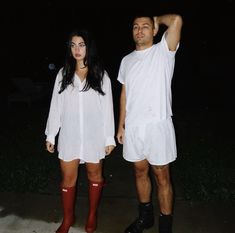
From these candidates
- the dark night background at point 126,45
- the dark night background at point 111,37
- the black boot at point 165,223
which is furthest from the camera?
the dark night background at point 111,37

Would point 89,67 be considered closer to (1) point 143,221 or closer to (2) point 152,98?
(2) point 152,98

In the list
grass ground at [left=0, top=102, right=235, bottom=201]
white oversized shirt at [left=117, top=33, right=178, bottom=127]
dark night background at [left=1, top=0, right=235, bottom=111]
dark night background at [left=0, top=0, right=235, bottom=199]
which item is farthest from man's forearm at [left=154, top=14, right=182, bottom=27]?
dark night background at [left=1, top=0, right=235, bottom=111]

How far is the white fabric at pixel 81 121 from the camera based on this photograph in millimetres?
3193

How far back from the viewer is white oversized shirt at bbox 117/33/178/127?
3.05 meters

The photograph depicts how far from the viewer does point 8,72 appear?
43.2ft

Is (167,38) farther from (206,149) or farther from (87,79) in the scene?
(206,149)

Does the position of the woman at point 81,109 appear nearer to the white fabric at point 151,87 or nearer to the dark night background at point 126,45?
the white fabric at point 151,87

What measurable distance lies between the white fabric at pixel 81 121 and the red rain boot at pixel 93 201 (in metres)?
0.33

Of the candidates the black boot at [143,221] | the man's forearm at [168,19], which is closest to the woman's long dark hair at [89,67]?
the man's forearm at [168,19]

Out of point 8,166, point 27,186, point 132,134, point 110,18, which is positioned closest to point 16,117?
point 8,166

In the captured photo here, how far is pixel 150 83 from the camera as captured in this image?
10.0 ft

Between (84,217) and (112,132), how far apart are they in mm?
1157

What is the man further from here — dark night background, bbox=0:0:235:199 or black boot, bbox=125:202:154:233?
dark night background, bbox=0:0:235:199

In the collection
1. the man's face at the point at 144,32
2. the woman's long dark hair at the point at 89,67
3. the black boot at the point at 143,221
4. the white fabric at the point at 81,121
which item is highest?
the man's face at the point at 144,32
